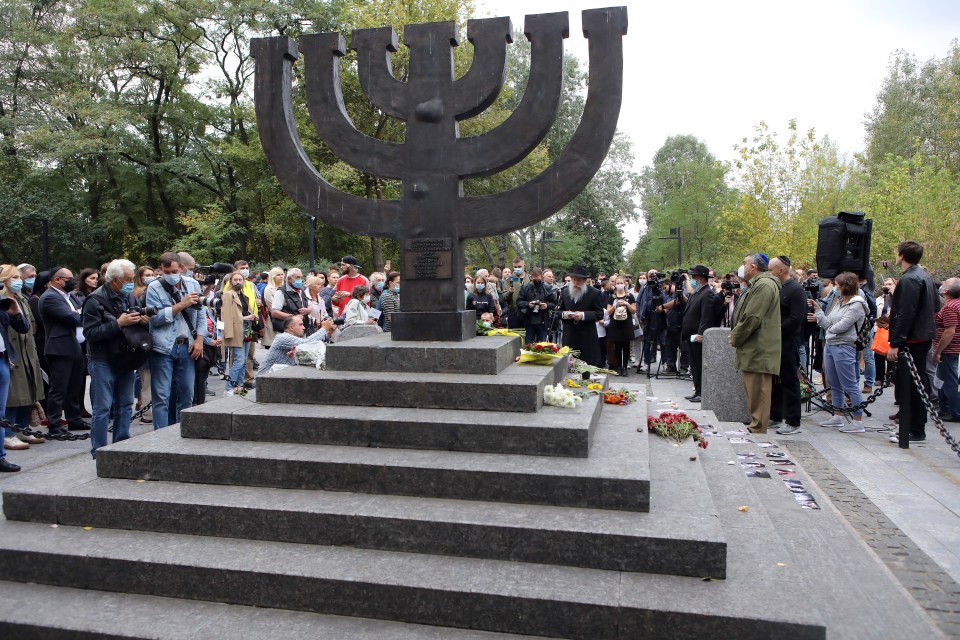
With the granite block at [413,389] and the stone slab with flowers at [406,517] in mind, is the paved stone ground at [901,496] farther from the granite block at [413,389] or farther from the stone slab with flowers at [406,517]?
the granite block at [413,389]

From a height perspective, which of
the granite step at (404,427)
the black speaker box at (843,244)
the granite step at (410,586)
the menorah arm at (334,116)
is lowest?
the granite step at (410,586)

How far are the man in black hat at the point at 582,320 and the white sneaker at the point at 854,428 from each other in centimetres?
329

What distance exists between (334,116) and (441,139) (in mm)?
1034

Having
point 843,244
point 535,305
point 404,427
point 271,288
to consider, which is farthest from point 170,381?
point 843,244

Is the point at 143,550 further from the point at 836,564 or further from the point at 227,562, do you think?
the point at 836,564

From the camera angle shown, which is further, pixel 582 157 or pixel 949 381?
pixel 949 381

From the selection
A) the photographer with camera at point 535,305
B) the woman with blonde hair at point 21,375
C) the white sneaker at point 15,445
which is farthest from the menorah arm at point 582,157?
the photographer with camera at point 535,305

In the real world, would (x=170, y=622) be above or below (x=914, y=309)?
below

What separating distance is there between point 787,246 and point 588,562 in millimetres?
27053

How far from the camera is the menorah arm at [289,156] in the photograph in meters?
5.63

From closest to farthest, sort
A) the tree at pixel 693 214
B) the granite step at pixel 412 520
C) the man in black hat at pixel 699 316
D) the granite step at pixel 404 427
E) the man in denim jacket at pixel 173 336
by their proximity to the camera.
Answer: the granite step at pixel 412 520
the granite step at pixel 404 427
the man in denim jacket at pixel 173 336
the man in black hat at pixel 699 316
the tree at pixel 693 214

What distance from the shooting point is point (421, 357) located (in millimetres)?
4840

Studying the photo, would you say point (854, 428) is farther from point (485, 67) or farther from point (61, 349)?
point (61, 349)

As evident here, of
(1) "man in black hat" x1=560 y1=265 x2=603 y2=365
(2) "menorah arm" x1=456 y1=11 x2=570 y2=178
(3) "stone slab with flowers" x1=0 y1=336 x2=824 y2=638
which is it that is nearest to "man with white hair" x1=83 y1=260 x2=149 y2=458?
(3) "stone slab with flowers" x1=0 y1=336 x2=824 y2=638
